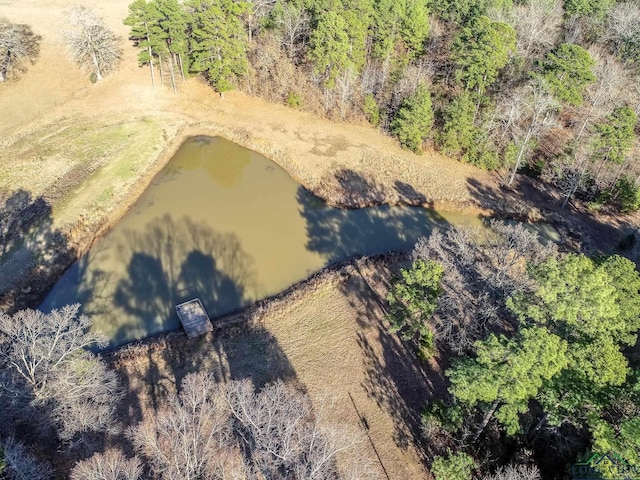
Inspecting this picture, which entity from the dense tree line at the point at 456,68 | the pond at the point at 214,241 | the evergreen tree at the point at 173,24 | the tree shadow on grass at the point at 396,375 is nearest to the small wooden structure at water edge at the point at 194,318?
the pond at the point at 214,241

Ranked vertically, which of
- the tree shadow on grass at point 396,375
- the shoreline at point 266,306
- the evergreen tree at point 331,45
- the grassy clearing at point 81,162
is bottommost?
the tree shadow on grass at point 396,375

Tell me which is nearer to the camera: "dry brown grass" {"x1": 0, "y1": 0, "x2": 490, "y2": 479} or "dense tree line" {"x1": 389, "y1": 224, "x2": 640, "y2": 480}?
"dense tree line" {"x1": 389, "y1": 224, "x2": 640, "y2": 480}

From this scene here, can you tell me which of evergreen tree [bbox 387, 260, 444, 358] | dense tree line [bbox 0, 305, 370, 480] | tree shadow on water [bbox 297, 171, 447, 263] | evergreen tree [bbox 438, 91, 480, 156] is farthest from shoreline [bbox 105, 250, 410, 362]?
evergreen tree [bbox 438, 91, 480, 156]

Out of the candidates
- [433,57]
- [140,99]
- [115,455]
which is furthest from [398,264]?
[140,99]

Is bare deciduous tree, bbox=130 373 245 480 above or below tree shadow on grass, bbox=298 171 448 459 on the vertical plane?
above

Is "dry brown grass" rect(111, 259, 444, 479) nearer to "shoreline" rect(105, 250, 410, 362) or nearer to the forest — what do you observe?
"shoreline" rect(105, 250, 410, 362)

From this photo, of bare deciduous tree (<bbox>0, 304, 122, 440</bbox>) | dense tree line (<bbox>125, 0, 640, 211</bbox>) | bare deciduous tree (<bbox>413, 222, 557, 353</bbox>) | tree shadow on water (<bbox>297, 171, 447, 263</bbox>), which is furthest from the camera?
dense tree line (<bbox>125, 0, 640, 211</bbox>)

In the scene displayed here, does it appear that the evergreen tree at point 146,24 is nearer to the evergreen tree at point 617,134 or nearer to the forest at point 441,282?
the forest at point 441,282
